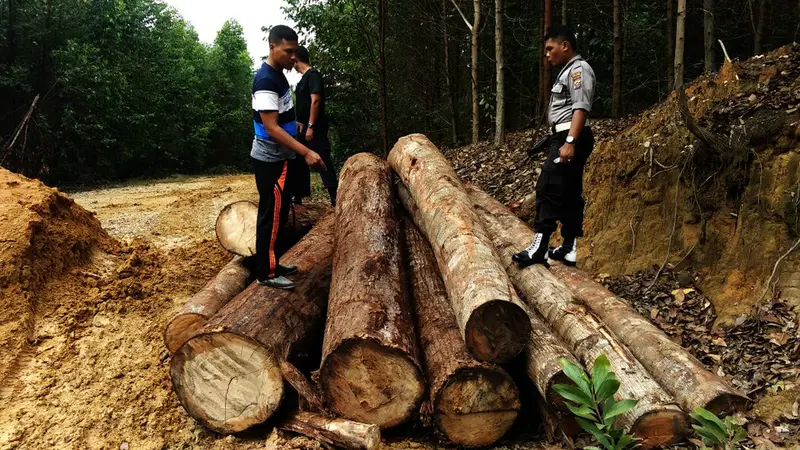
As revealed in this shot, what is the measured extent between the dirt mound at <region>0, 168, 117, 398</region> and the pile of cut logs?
1212 millimetres

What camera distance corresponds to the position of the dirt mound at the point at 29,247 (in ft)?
13.6

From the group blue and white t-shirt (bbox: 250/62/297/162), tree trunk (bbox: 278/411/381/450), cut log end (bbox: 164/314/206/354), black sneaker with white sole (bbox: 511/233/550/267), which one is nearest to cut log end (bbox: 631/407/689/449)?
tree trunk (bbox: 278/411/381/450)

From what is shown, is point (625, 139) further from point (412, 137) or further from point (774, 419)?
point (774, 419)

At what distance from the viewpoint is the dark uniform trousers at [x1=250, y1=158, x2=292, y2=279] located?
400 centimetres

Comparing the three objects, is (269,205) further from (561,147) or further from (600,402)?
(600,402)

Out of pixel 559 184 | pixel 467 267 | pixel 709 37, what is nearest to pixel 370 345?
pixel 467 267

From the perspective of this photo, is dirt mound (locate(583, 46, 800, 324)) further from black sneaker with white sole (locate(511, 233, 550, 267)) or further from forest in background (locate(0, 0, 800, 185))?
forest in background (locate(0, 0, 800, 185))

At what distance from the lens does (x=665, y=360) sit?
119 inches

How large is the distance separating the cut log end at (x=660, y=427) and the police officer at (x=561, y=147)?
157 centimetres

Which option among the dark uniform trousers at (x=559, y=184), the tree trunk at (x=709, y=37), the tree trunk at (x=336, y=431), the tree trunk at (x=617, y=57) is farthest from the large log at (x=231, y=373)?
the tree trunk at (x=617, y=57)

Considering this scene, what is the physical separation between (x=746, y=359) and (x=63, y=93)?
2041 centimetres

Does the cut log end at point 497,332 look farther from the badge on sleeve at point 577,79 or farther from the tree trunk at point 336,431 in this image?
the badge on sleeve at point 577,79

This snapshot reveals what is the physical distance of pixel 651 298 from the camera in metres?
4.40

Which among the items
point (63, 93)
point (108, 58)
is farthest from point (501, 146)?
point (108, 58)
